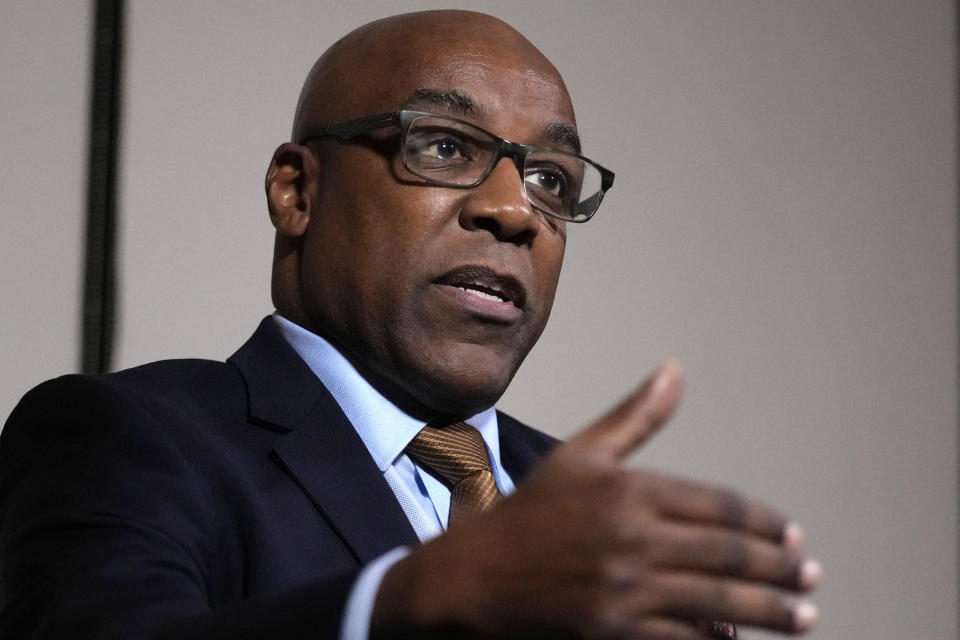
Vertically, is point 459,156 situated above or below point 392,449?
above

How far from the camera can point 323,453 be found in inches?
48.9

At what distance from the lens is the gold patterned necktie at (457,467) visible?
1.30 metres

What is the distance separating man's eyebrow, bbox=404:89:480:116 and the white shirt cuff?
0.72 metres

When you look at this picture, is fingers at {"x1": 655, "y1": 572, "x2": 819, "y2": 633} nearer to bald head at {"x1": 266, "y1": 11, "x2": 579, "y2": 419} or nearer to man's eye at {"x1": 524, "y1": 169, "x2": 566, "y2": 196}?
bald head at {"x1": 266, "y1": 11, "x2": 579, "y2": 419}

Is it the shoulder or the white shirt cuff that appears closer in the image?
the white shirt cuff

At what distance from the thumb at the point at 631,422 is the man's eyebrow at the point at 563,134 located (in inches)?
29.3

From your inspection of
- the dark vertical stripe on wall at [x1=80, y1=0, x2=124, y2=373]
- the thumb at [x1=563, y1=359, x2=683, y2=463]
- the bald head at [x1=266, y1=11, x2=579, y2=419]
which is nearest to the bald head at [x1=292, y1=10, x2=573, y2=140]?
the bald head at [x1=266, y1=11, x2=579, y2=419]

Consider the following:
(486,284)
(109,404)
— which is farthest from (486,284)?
(109,404)

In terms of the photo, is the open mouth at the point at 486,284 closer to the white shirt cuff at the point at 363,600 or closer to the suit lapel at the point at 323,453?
the suit lapel at the point at 323,453

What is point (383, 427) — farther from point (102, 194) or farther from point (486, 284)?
point (102, 194)

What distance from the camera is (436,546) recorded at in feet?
2.29

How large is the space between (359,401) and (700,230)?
3.97 ft

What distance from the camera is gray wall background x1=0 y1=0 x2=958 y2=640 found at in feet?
6.11

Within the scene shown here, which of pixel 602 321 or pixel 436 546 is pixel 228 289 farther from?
pixel 436 546
